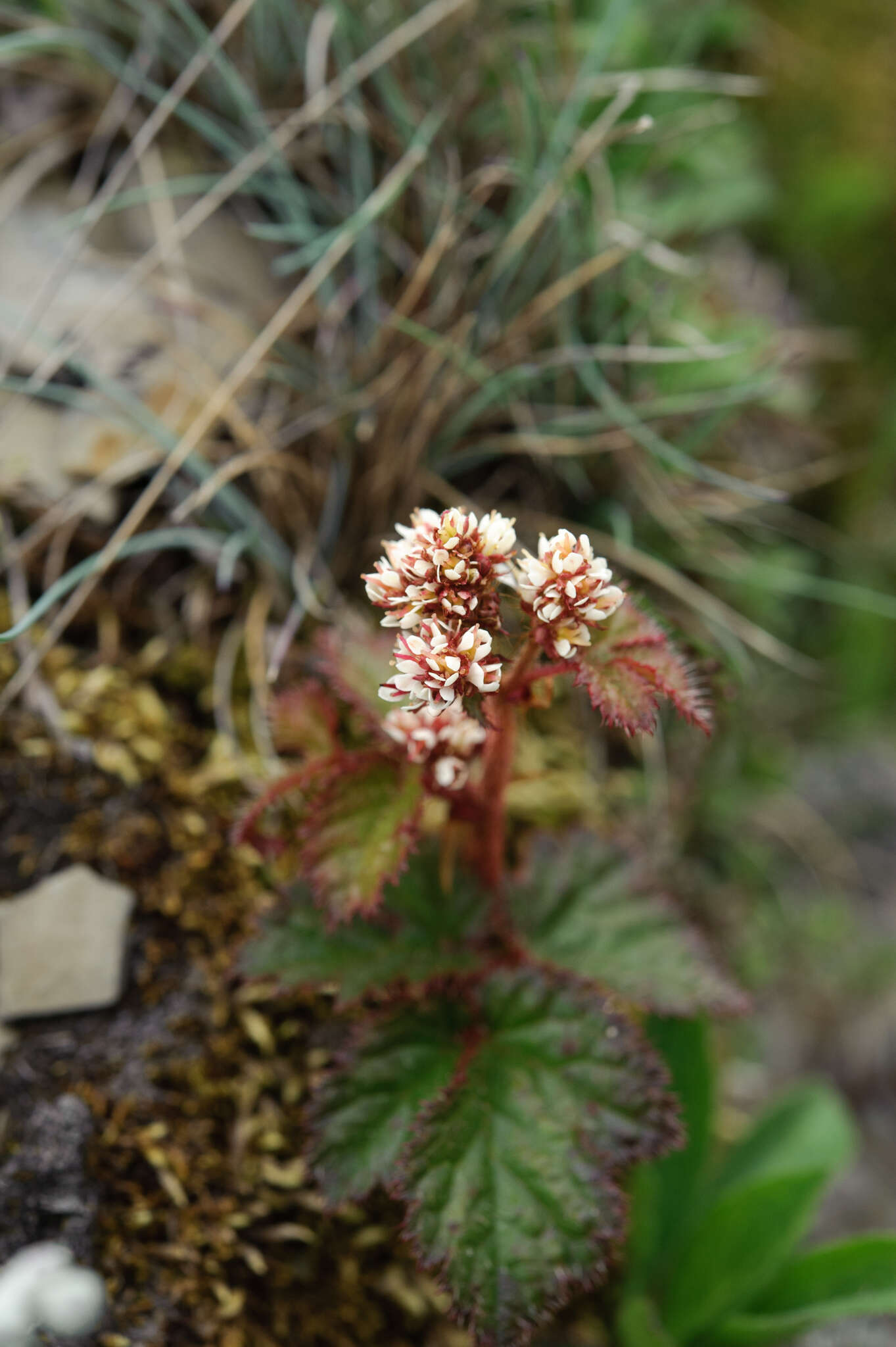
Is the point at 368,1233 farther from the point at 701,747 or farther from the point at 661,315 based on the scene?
the point at 661,315

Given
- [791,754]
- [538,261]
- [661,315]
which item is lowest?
[791,754]

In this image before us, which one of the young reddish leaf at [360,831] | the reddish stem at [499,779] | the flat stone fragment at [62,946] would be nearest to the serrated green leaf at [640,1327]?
the reddish stem at [499,779]

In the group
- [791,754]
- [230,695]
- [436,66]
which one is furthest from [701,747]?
[436,66]

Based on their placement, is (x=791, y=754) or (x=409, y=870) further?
(x=791, y=754)

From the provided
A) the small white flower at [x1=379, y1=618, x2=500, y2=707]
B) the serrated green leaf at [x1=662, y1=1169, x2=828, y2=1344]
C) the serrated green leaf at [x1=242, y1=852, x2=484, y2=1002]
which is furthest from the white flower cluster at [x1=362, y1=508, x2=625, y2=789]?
the serrated green leaf at [x1=662, y1=1169, x2=828, y2=1344]

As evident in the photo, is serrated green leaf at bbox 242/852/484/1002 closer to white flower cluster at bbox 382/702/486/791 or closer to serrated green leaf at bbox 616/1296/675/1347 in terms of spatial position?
white flower cluster at bbox 382/702/486/791
